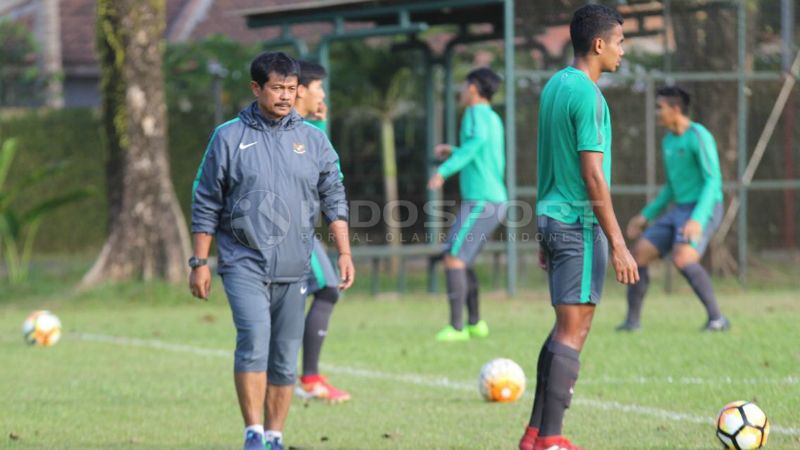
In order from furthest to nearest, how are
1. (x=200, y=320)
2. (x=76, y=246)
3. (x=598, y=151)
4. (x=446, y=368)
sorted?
(x=76, y=246)
(x=200, y=320)
(x=446, y=368)
(x=598, y=151)

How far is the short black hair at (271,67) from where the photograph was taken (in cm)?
620

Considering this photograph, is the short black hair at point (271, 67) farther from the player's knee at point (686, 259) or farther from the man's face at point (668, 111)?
the player's knee at point (686, 259)

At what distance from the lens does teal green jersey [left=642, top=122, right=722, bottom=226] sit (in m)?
11.6

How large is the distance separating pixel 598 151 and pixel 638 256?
6.26 meters

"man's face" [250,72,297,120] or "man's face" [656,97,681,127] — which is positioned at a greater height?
"man's face" [250,72,297,120]

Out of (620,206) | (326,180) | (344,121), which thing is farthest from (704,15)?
(326,180)

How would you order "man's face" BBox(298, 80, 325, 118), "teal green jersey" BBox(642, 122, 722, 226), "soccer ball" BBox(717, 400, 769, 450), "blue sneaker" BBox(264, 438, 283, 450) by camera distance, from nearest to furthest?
1. "soccer ball" BBox(717, 400, 769, 450)
2. "blue sneaker" BBox(264, 438, 283, 450)
3. "man's face" BBox(298, 80, 325, 118)
4. "teal green jersey" BBox(642, 122, 722, 226)

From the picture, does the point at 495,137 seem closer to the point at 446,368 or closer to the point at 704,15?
the point at 446,368

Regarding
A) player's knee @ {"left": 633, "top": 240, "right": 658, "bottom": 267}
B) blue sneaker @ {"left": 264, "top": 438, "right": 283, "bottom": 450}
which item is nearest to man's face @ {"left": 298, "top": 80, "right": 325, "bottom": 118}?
blue sneaker @ {"left": 264, "top": 438, "right": 283, "bottom": 450}

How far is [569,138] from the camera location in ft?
20.0

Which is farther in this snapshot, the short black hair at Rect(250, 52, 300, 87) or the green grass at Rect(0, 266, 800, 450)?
the green grass at Rect(0, 266, 800, 450)

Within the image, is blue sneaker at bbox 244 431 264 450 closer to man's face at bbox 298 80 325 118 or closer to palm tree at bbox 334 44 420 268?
man's face at bbox 298 80 325 118

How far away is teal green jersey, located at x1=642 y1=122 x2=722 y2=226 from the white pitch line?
3.03 metres

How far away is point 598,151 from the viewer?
600cm
